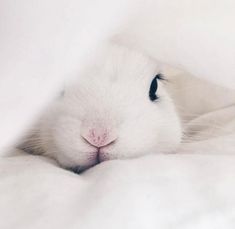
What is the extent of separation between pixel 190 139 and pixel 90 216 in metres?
0.41

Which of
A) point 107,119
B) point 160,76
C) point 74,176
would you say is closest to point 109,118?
point 107,119

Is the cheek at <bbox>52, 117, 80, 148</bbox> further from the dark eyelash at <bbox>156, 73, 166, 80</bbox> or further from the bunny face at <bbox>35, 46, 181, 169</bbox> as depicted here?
the dark eyelash at <bbox>156, 73, 166, 80</bbox>

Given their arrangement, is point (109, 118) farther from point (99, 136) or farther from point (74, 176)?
point (74, 176)

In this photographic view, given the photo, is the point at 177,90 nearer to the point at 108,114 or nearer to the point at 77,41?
the point at 108,114

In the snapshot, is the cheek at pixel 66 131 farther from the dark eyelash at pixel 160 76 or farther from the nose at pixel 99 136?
the dark eyelash at pixel 160 76

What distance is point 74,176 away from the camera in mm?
750

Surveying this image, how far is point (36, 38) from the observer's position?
2.32 feet

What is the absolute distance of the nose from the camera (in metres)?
0.85

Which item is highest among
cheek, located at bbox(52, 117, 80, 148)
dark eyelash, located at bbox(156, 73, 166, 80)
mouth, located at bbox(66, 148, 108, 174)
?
dark eyelash, located at bbox(156, 73, 166, 80)

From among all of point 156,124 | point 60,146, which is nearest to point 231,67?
point 156,124

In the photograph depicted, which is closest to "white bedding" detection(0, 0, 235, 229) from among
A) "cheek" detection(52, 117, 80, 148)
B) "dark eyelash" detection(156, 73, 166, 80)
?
"cheek" detection(52, 117, 80, 148)

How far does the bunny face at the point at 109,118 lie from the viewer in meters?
0.87

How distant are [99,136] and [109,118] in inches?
1.3

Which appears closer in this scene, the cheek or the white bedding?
the white bedding
